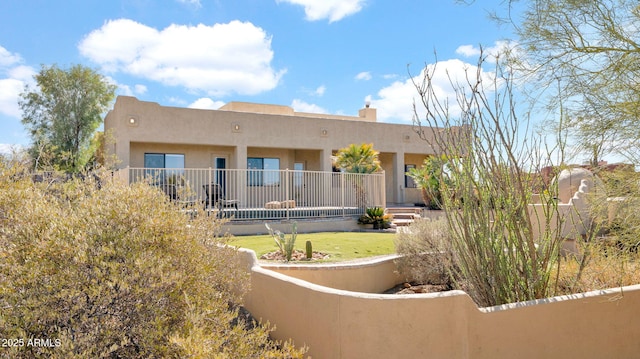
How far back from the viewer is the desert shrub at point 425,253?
25.3ft

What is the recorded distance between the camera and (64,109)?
25.0 meters

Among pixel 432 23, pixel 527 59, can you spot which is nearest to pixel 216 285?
pixel 527 59

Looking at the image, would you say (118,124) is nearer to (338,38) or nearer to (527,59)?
(338,38)

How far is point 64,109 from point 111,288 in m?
26.5

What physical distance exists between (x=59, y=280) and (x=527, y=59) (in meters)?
5.81

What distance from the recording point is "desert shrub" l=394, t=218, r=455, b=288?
25.3 feet

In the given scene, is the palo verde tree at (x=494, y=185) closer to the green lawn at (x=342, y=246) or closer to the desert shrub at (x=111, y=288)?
the desert shrub at (x=111, y=288)

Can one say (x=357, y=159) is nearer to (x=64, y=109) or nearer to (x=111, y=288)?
(x=111, y=288)

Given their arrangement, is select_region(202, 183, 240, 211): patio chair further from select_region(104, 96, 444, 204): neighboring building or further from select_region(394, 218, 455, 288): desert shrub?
select_region(394, 218, 455, 288): desert shrub

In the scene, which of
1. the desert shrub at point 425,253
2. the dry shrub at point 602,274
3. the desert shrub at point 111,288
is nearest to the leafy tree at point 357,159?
the desert shrub at point 425,253

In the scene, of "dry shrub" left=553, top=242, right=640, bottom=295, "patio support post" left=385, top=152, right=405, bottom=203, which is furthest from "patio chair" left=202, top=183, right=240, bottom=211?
"patio support post" left=385, top=152, right=405, bottom=203

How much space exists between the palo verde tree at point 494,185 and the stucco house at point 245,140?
1060 cm

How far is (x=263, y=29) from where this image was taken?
50.5 feet

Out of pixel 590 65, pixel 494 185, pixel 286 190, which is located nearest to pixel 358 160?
pixel 286 190
